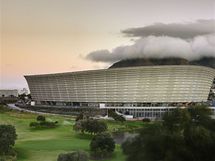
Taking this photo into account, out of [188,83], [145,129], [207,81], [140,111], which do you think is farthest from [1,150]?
[207,81]

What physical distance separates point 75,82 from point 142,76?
16.4 m

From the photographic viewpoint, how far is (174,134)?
13344 millimetres

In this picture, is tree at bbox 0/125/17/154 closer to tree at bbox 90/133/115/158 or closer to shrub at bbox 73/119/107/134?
tree at bbox 90/133/115/158

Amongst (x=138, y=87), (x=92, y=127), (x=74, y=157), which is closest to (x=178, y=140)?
(x=74, y=157)

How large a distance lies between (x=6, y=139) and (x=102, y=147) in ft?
23.0

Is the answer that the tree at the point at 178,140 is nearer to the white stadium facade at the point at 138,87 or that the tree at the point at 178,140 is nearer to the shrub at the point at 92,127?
the shrub at the point at 92,127

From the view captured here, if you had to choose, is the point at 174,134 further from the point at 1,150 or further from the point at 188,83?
the point at 188,83

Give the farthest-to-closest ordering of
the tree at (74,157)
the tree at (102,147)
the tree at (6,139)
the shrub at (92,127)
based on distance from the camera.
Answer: the shrub at (92,127) < the tree at (102,147) < the tree at (6,139) < the tree at (74,157)

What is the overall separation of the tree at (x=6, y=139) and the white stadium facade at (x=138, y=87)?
58.5 metres

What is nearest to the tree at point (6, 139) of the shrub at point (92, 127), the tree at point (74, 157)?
the tree at point (74, 157)

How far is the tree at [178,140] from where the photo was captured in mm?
12742

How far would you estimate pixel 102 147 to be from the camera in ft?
98.0

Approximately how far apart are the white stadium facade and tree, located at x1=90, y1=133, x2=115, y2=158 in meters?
57.9

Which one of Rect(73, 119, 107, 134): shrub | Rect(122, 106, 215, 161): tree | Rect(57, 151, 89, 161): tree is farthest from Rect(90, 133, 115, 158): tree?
Rect(122, 106, 215, 161): tree
